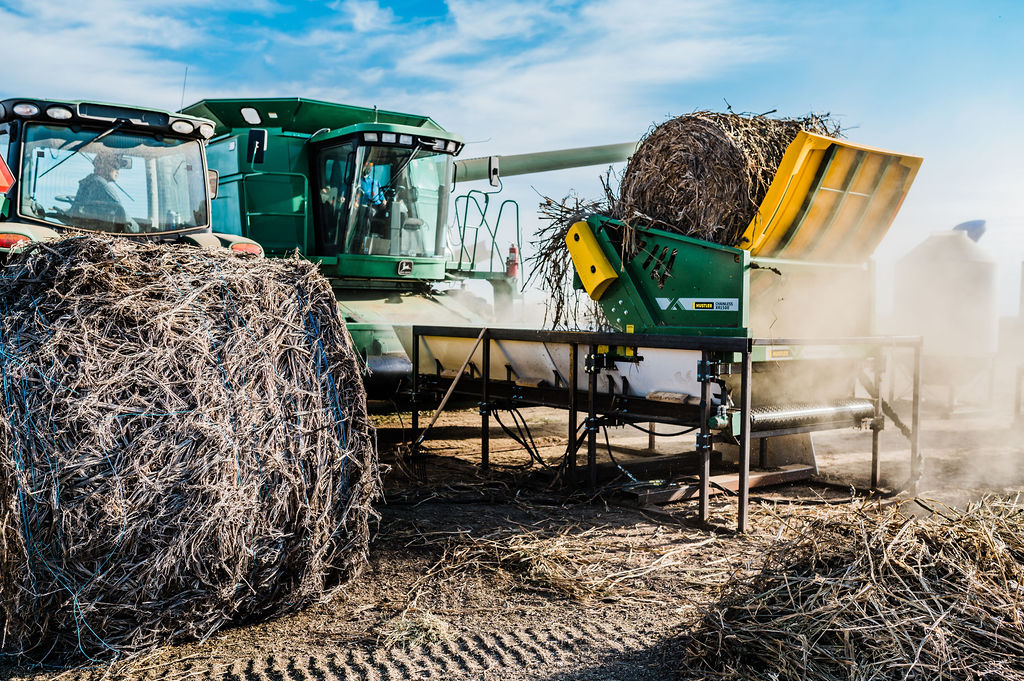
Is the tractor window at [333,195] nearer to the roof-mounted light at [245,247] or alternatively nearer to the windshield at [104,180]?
the windshield at [104,180]

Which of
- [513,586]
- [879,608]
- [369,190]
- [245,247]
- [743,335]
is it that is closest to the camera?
[879,608]

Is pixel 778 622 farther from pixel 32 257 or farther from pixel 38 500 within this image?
pixel 32 257

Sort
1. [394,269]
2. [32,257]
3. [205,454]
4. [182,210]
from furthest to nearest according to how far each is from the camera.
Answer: [394,269]
[182,210]
[32,257]
[205,454]

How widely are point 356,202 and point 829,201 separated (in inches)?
186

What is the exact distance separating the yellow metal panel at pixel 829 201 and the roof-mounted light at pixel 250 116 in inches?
238

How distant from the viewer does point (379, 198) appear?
339 inches

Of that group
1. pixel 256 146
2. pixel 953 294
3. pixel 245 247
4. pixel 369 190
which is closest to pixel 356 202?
A: pixel 369 190

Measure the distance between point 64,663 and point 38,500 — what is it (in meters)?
0.65

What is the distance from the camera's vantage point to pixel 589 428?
5.72m

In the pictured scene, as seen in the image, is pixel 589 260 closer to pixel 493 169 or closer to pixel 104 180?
pixel 493 169

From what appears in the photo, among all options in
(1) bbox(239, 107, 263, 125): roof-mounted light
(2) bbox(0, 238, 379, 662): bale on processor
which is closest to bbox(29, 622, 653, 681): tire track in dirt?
(2) bbox(0, 238, 379, 662): bale on processor

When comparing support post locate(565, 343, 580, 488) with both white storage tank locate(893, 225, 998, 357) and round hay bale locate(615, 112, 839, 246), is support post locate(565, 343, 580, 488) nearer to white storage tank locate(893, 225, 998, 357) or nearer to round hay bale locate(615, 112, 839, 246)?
round hay bale locate(615, 112, 839, 246)

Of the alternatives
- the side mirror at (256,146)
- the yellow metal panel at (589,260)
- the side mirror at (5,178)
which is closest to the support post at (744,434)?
the yellow metal panel at (589,260)

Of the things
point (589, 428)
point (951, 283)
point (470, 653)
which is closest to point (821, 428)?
point (589, 428)
